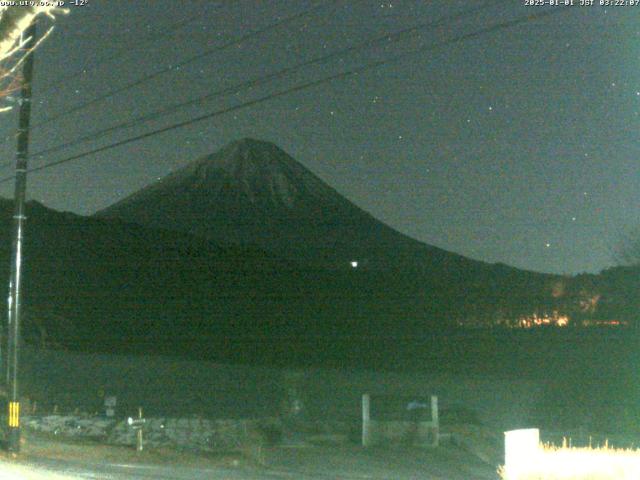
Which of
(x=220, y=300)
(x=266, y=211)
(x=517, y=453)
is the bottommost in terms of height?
(x=517, y=453)

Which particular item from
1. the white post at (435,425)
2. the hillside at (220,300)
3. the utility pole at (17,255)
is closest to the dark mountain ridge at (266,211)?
the hillside at (220,300)

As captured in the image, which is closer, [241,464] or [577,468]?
[577,468]

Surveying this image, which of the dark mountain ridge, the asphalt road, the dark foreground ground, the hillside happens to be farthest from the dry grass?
the dark mountain ridge

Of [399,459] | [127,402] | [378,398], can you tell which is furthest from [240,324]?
[399,459]

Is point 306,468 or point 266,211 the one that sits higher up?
point 266,211

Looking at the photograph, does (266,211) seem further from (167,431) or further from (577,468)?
(577,468)

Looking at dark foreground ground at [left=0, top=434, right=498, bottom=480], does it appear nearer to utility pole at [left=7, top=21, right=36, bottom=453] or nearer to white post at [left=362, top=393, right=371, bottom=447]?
utility pole at [left=7, top=21, right=36, bottom=453]

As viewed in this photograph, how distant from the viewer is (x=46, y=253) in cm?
4625

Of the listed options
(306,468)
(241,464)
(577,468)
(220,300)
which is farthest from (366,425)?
(220,300)

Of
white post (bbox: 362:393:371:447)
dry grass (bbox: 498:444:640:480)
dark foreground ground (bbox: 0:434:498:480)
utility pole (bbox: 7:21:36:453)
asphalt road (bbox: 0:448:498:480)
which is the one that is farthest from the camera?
white post (bbox: 362:393:371:447)

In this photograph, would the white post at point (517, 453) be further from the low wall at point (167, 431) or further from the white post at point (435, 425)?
the white post at point (435, 425)

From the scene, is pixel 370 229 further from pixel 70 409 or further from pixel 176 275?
pixel 70 409

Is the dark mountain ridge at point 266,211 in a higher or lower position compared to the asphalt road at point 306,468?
higher

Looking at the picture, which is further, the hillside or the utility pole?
the hillside
